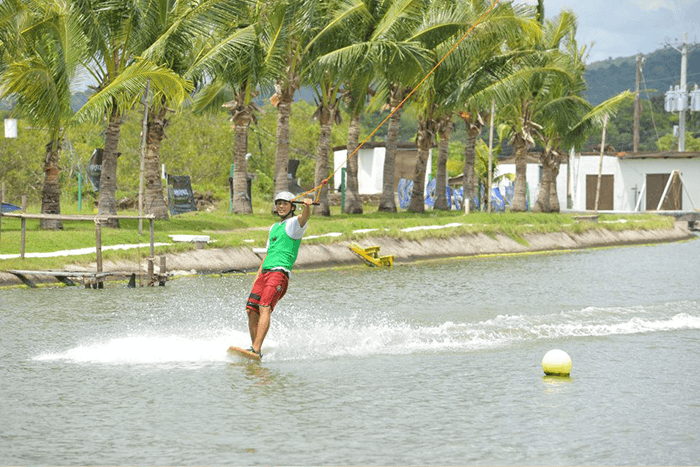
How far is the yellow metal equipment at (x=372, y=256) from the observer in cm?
2895

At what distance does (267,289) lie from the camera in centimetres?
1271

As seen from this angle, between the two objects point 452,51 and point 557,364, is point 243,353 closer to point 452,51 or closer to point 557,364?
point 557,364

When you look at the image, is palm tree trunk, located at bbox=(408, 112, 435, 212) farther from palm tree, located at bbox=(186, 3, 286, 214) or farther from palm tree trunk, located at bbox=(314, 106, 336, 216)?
palm tree, located at bbox=(186, 3, 286, 214)

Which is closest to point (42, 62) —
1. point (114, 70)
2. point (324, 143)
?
point (114, 70)

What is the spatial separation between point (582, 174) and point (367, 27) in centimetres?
3003

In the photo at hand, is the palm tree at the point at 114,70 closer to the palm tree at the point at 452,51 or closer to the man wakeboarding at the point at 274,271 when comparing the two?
the palm tree at the point at 452,51

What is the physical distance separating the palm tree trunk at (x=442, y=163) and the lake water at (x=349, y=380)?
24724mm

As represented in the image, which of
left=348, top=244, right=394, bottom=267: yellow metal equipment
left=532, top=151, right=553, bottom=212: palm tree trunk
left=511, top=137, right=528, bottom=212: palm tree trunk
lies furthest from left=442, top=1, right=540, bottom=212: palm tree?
left=348, top=244, right=394, bottom=267: yellow metal equipment

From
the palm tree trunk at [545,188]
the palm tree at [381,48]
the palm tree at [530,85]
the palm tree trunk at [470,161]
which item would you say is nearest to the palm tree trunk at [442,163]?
the palm tree trunk at [470,161]

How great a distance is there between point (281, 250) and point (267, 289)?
51cm

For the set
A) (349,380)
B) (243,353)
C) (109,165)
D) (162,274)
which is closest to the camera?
(349,380)

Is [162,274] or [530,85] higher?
[530,85]

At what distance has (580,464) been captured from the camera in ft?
26.2

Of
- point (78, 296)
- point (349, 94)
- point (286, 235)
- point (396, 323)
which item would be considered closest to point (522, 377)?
point (286, 235)
